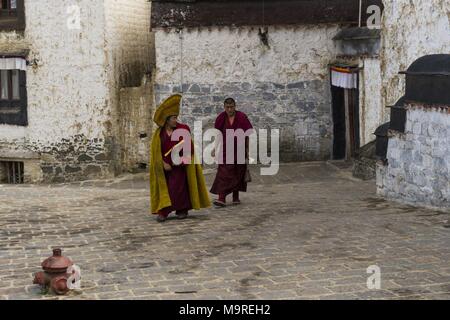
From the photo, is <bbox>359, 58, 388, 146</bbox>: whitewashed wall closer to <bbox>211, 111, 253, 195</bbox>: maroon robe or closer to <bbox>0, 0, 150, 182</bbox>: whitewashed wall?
<bbox>211, 111, 253, 195</bbox>: maroon robe

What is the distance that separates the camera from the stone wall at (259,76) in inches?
614

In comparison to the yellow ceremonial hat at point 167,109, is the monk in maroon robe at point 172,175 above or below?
below

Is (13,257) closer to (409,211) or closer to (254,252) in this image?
(254,252)

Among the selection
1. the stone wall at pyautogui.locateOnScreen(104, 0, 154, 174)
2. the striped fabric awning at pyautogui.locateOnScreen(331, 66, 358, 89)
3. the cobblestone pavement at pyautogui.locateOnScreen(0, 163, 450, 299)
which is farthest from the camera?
the stone wall at pyautogui.locateOnScreen(104, 0, 154, 174)

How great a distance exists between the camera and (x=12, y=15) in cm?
Answer: 1562

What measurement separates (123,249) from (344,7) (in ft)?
30.6

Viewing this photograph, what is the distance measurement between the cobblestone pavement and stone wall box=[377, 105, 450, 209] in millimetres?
264

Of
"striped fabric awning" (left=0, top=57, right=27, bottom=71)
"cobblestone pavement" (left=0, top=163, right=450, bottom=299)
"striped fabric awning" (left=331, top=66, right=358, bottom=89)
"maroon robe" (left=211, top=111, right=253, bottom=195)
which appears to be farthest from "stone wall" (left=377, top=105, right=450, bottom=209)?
"striped fabric awning" (left=0, top=57, right=27, bottom=71)

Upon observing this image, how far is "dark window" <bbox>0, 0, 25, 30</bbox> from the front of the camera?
1539 cm

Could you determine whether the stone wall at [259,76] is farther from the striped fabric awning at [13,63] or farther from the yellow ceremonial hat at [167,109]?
the yellow ceremonial hat at [167,109]

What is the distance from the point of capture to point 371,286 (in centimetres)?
634

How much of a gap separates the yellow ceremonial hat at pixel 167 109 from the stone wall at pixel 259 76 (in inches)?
232

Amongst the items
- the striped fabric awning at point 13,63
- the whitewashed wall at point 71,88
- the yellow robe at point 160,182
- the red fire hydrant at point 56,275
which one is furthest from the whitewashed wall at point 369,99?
the red fire hydrant at point 56,275

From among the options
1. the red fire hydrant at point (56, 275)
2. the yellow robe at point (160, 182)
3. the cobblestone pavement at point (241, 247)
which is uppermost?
the yellow robe at point (160, 182)
